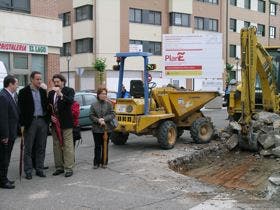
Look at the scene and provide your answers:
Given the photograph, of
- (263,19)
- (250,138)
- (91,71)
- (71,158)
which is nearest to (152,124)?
(250,138)

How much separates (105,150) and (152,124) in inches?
97.4

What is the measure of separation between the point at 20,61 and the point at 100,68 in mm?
17764

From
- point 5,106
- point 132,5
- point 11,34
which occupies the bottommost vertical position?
point 5,106

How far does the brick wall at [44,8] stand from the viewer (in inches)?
911

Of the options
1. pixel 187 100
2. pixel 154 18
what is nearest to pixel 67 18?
pixel 154 18

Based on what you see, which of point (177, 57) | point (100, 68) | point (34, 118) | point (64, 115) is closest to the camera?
point (34, 118)

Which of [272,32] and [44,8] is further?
[272,32]

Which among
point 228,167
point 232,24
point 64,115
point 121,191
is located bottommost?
point 228,167

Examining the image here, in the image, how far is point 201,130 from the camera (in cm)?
1339

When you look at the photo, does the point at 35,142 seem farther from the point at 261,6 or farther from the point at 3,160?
the point at 261,6

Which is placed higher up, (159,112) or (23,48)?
(23,48)

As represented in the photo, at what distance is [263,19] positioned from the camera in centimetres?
6144

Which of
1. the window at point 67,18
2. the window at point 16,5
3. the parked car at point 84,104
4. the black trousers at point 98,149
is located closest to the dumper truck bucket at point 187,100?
the black trousers at point 98,149

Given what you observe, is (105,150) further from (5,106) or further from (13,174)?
(5,106)
